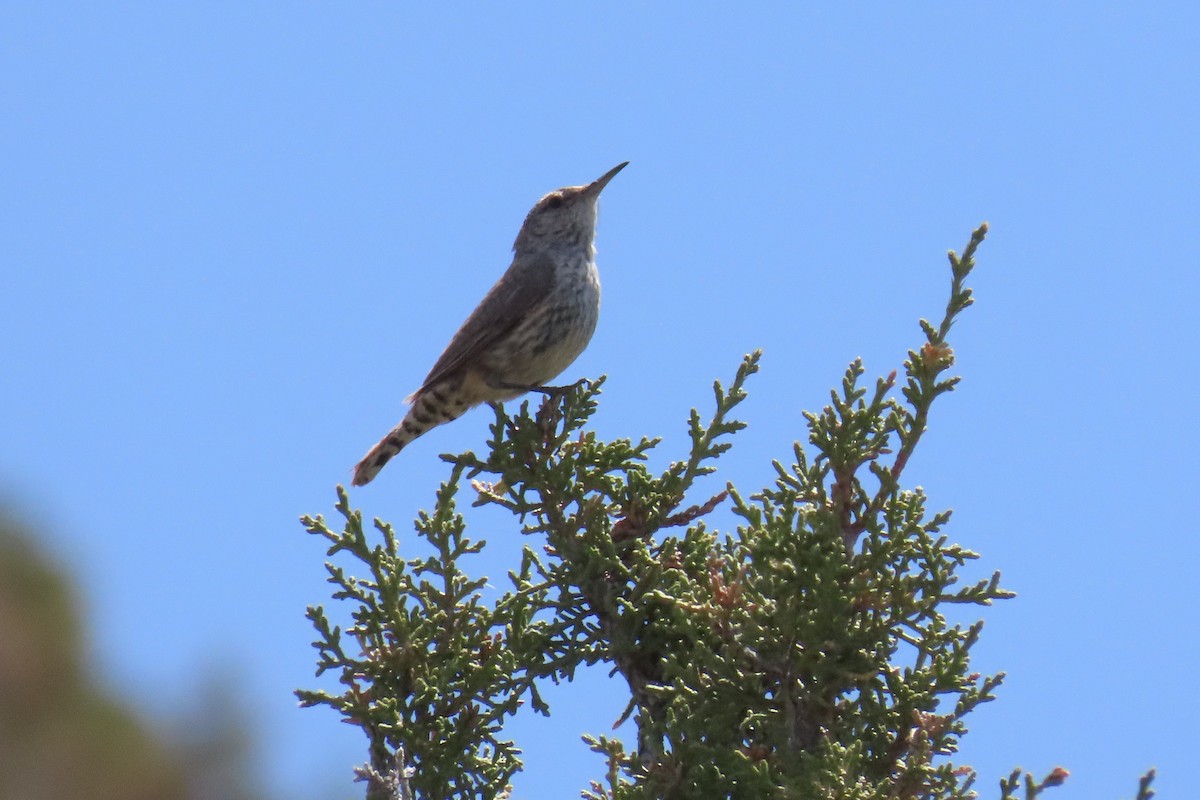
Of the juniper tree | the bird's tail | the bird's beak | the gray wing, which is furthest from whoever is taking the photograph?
the bird's beak

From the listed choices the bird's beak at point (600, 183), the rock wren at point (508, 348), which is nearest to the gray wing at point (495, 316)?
the rock wren at point (508, 348)

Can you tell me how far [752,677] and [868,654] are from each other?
33cm

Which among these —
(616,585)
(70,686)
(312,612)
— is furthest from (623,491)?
(70,686)

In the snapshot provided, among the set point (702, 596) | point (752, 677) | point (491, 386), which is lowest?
point (752, 677)

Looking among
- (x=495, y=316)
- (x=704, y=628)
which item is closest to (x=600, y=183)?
(x=495, y=316)

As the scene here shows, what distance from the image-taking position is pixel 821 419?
3.76 metres

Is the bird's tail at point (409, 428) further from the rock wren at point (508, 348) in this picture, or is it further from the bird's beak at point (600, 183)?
the bird's beak at point (600, 183)

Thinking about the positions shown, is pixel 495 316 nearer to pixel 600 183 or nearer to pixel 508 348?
pixel 508 348

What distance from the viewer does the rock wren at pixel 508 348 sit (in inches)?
246

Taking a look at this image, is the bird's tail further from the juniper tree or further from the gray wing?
the juniper tree

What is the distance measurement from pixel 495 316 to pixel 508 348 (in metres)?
0.24

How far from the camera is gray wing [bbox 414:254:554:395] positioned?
637 cm

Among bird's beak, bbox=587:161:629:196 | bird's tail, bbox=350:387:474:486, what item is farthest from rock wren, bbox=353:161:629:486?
bird's beak, bbox=587:161:629:196

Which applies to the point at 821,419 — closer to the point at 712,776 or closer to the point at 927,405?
the point at 927,405
